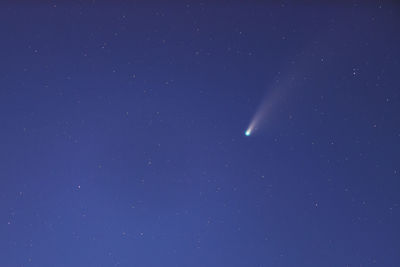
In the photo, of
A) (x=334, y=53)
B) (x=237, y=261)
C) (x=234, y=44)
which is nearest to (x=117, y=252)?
(x=237, y=261)

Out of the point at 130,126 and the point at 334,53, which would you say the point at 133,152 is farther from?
the point at 334,53

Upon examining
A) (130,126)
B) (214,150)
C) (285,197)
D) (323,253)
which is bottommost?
(323,253)

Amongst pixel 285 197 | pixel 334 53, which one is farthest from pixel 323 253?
pixel 334 53

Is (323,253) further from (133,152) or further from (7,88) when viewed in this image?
(7,88)

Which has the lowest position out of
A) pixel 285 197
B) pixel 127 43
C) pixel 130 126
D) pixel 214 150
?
pixel 285 197

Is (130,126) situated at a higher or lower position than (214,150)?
higher

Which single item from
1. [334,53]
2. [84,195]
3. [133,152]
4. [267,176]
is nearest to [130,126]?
[133,152]

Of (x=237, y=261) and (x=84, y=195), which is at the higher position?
(x=84, y=195)

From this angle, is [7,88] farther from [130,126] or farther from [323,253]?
[323,253]
